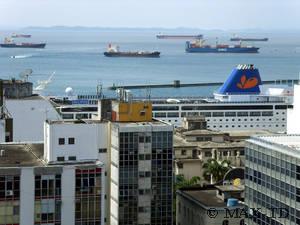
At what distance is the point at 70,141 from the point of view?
88.7ft

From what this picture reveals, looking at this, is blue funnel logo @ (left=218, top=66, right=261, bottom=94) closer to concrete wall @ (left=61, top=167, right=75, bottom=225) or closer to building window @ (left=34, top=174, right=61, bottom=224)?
concrete wall @ (left=61, top=167, right=75, bottom=225)

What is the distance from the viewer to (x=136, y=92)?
11075cm

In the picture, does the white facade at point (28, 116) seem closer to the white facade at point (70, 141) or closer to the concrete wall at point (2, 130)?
the concrete wall at point (2, 130)

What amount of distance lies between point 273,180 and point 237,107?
4912cm

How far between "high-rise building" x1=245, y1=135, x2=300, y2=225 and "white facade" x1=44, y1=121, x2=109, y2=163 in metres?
4.58

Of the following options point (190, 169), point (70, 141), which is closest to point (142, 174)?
point (70, 141)

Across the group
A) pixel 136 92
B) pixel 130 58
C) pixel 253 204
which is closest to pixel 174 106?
pixel 136 92

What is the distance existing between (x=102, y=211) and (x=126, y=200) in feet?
11.5

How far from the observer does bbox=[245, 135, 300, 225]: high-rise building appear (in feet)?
80.6

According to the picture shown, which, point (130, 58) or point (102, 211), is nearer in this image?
point (102, 211)

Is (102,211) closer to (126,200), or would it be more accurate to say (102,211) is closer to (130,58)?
(126,200)

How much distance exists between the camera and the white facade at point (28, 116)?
120 ft

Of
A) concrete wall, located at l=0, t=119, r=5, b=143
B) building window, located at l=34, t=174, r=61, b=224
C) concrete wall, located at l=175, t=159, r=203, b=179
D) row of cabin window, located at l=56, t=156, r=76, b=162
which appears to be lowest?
concrete wall, located at l=175, t=159, r=203, b=179

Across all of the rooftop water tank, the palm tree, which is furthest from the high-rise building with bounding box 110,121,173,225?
the palm tree
